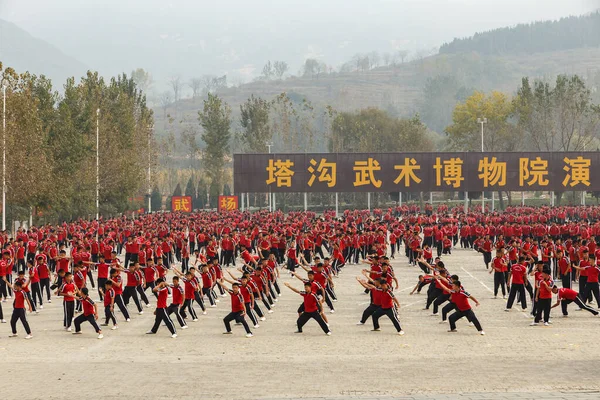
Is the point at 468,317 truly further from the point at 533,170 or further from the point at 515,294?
the point at 533,170

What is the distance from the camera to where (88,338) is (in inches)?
810

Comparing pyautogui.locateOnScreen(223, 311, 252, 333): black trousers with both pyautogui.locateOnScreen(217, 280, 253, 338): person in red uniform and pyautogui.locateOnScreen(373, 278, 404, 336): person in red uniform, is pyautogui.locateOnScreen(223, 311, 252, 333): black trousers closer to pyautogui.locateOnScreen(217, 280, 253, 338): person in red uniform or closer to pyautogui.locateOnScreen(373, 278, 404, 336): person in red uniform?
pyautogui.locateOnScreen(217, 280, 253, 338): person in red uniform

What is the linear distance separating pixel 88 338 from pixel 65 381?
4.56m

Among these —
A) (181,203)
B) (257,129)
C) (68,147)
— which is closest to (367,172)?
(68,147)

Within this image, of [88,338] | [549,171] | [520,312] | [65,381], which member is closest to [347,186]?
[549,171]

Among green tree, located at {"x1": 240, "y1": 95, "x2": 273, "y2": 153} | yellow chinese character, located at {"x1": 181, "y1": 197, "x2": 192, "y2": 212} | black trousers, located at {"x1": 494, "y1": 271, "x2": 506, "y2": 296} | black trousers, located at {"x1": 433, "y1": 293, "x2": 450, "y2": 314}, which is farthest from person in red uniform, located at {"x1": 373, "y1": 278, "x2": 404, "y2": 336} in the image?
green tree, located at {"x1": 240, "y1": 95, "x2": 273, "y2": 153}

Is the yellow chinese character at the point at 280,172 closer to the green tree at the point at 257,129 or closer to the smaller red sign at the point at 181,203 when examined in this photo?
the smaller red sign at the point at 181,203

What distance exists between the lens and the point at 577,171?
211ft

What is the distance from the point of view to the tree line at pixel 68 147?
156ft

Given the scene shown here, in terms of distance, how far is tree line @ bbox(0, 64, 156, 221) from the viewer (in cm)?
4750

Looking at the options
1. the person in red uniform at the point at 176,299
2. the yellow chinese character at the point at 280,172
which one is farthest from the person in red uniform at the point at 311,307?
the yellow chinese character at the point at 280,172

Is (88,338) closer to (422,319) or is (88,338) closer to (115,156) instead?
(422,319)

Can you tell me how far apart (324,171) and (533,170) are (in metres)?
15.0

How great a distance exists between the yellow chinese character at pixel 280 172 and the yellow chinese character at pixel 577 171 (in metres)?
19.6
